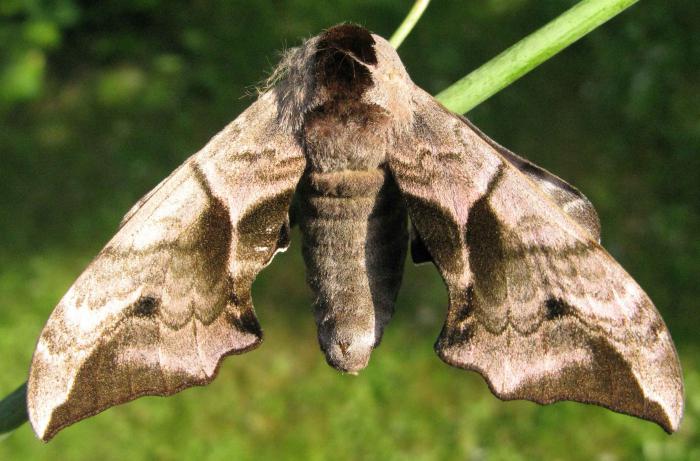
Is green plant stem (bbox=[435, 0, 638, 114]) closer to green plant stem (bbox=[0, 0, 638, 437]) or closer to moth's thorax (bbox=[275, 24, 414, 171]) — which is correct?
green plant stem (bbox=[0, 0, 638, 437])

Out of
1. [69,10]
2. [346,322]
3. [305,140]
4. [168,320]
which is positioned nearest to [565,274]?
[346,322]

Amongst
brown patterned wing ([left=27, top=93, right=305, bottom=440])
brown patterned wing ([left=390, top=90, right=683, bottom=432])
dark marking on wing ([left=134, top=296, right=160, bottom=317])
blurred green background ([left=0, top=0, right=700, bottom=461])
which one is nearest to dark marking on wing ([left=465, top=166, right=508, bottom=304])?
brown patterned wing ([left=390, top=90, right=683, bottom=432])

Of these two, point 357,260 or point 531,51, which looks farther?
point 357,260

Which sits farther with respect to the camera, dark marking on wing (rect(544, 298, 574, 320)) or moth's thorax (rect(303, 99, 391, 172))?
moth's thorax (rect(303, 99, 391, 172))

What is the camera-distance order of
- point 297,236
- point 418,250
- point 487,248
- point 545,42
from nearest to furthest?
1. point 545,42
2. point 487,248
3. point 418,250
4. point 297,236

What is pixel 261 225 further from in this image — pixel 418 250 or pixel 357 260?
pixel 418 250

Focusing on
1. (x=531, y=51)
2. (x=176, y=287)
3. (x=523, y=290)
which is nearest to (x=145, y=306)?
(x=176, y=287)

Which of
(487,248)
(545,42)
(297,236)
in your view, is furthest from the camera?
(297,236)
